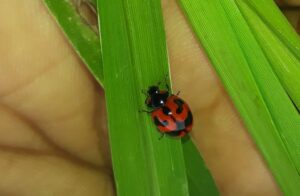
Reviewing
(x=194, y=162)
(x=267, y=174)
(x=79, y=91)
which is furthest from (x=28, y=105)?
(x=267, y=174)

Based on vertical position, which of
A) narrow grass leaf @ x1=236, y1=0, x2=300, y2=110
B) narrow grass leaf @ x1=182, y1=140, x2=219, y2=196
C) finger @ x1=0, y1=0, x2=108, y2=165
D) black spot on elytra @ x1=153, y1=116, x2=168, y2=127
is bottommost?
narrow grass leaf @ x1=182, y1=140, x2=219, y2=196

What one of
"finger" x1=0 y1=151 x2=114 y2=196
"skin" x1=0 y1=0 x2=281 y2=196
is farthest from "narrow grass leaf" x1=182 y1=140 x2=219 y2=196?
"finger" x1=0 y1=151 x2=114 y2=196

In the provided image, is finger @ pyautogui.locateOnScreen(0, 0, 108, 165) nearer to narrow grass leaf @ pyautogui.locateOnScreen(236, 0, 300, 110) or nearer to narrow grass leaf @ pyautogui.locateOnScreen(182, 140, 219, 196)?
narrow grass leaf @ pyautogui.locateOnScreen(182, 140, 219, 196)

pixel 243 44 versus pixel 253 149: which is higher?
pixel 243 44

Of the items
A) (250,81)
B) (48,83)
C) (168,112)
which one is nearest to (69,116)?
(48,83)

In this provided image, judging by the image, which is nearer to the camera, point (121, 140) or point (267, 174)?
point (121, 140)

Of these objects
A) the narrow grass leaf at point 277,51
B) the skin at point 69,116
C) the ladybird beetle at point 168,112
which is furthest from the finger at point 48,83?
the narrow grass leaf at point 277,51

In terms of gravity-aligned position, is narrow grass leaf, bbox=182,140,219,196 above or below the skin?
below

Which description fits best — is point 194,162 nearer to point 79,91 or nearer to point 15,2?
point 79,91

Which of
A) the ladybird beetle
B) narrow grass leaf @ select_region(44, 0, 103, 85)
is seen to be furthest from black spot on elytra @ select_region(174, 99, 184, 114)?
narrow grass leaf @ select_region(44, 0, 103, 85)
